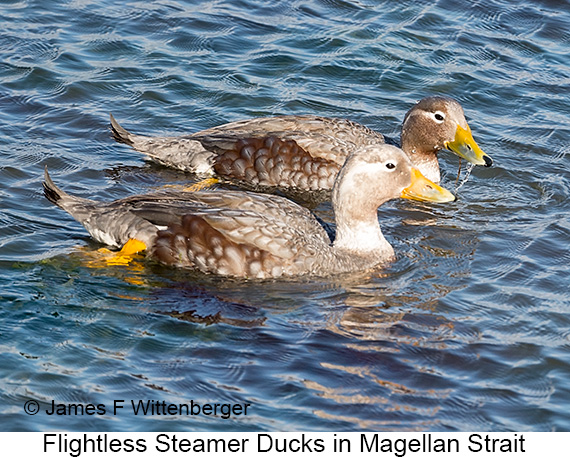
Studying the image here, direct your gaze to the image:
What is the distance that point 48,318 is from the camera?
8.00 m

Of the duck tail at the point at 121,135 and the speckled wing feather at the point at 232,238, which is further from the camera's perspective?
the duck tail at the point at 121,135

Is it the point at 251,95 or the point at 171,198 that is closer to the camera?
the point at 171,198

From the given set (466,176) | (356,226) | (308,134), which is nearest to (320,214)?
(308,134)

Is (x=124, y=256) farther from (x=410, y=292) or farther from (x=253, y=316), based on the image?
(x=410, y=292)

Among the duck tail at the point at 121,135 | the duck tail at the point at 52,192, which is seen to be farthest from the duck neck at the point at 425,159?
the duck tail at the point at 52,192

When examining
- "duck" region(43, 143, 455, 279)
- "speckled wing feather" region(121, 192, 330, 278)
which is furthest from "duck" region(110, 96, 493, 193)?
"speckled wing feather" region(121, 192, 330, 278)

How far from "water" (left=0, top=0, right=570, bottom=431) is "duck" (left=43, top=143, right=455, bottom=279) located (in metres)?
0.19

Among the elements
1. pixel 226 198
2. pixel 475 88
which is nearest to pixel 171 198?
pixel 226 198

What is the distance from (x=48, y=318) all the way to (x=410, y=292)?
2.95 metres

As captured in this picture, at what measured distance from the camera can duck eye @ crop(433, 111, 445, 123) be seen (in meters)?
11.6

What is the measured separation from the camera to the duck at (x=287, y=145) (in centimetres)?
1143

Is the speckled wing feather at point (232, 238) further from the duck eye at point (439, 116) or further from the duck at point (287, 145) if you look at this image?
the duck eye at point (439, 116)

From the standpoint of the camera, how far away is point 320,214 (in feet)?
36.2

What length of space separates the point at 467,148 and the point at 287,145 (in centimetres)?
190
